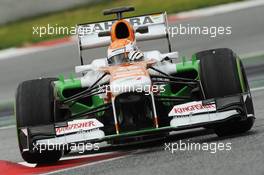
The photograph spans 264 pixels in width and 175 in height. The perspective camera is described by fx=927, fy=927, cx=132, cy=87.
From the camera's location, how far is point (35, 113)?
9.07 meters

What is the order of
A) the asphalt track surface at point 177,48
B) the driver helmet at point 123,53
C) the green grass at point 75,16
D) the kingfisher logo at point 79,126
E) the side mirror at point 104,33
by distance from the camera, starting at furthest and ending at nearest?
the green grass at point 75,16 < the asphalt track surface at point 177,48 < the side mirror at point 104,33 < the driver helmet at point 123,53 < the kingfisher logo at point 79,126

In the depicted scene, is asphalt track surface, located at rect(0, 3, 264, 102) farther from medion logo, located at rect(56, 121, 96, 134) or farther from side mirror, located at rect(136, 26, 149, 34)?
medion logo, located at rect(56, 121, 96, 134)

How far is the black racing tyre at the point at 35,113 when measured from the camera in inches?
356

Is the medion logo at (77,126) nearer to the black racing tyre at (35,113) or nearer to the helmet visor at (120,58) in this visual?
the black racing tyre at (35,113)

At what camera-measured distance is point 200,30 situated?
17.7 metres

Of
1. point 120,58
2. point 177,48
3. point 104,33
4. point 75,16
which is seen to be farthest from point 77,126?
point 75,16

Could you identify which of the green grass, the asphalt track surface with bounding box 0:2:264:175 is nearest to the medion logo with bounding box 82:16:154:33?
the asphalt track surface with bounding box 0:2:264:175

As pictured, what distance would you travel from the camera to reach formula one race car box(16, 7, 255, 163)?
29.2ft

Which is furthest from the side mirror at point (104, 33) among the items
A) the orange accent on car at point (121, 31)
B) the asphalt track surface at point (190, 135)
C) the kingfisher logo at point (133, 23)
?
the asphalt track surface at point (190, 135)

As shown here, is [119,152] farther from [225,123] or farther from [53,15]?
[53,15]

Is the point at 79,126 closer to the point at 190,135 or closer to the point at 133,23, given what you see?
the point at 190,135

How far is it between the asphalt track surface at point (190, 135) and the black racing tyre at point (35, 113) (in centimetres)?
78

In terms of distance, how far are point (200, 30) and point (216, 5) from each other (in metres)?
1.26

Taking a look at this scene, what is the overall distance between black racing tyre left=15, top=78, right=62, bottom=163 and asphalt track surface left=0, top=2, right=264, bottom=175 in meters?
0.78
